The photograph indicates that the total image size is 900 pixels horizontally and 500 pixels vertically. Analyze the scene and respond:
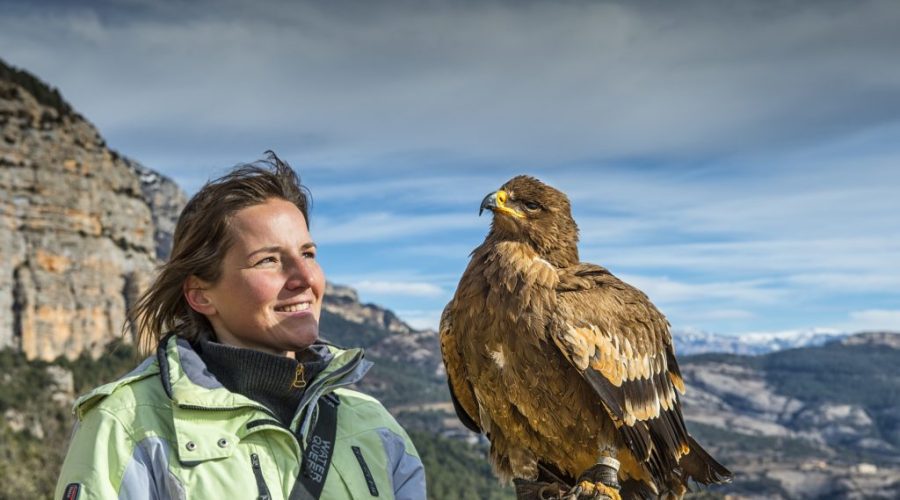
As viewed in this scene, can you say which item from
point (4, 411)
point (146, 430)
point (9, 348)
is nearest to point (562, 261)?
point (146, 430)

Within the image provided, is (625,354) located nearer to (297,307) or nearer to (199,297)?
(297,307)

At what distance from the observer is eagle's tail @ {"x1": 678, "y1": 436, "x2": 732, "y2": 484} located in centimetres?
586

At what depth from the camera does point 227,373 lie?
4.24 meters

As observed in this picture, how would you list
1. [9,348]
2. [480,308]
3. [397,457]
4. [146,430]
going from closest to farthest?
[146,430], [397,457], [480,308], [9,348]

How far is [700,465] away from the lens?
5.90 m

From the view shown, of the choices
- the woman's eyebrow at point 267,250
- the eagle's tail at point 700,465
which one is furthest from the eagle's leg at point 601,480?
the woman's eyebrow at point 267,250

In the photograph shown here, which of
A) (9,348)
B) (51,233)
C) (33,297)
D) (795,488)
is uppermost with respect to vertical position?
(51,233)

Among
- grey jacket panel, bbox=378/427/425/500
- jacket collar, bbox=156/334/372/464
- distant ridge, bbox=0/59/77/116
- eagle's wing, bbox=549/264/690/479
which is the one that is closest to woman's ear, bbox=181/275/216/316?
jacket collar, bbox=156/334/372/464

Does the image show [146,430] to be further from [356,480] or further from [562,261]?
[562,261]

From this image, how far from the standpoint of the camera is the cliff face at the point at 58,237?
97062mm

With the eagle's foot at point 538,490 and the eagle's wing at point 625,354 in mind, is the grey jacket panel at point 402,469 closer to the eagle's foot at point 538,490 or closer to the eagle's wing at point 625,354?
the eagle's foot at point 538,490

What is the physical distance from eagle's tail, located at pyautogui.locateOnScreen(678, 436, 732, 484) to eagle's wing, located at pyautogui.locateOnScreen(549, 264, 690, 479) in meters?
0.13

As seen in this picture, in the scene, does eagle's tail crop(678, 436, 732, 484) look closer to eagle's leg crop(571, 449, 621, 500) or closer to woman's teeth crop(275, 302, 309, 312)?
eagle's leg crop(571, 449, 621, 500)

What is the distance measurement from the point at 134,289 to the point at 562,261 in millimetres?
116984
